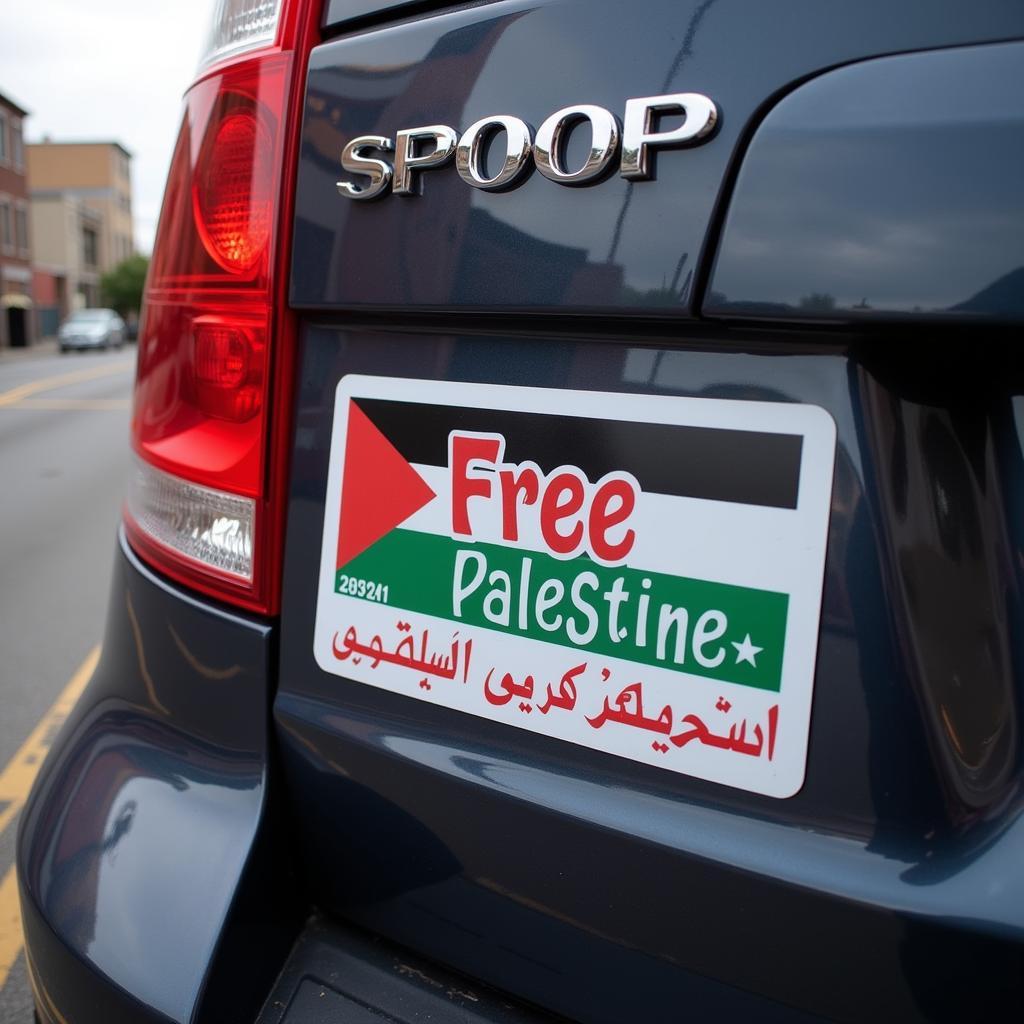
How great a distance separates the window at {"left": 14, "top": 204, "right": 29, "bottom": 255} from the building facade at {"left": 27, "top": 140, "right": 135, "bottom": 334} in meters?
3.90

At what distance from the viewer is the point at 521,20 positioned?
0.89 metres

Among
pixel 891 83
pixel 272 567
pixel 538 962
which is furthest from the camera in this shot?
pixel 272 567

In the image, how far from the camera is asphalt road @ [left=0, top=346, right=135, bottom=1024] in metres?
2.91

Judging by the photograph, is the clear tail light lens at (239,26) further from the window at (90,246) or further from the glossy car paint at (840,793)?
the window at (90,246)

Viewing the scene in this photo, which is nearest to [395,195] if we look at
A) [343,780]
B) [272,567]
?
[272,567]

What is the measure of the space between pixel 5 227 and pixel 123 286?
671 inches

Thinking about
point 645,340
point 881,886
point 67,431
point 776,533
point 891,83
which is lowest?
point 67,431

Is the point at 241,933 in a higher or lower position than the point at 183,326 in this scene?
lower

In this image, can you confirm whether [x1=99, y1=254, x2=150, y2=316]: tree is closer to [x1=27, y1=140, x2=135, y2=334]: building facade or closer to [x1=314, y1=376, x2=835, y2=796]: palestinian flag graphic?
[x1=27, y1=140, x2=135, y2=334]: building facade

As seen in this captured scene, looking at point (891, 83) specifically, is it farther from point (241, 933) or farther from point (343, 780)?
point (241, 933)

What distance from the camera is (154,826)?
108cm

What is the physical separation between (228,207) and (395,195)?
262 mm

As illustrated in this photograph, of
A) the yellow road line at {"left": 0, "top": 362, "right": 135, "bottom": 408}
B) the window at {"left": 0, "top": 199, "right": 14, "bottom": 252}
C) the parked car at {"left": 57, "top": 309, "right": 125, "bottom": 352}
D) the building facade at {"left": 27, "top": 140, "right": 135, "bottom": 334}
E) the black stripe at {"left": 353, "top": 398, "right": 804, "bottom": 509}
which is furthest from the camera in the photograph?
the building facade at {"left": 27, "top": 140, "right": 135, "bottom": 334}

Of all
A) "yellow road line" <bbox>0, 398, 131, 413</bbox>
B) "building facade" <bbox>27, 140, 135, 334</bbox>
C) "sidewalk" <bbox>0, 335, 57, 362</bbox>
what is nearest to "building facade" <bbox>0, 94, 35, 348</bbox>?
"sidewalk" <bbox>0, 335, 57, 362</bbox>
